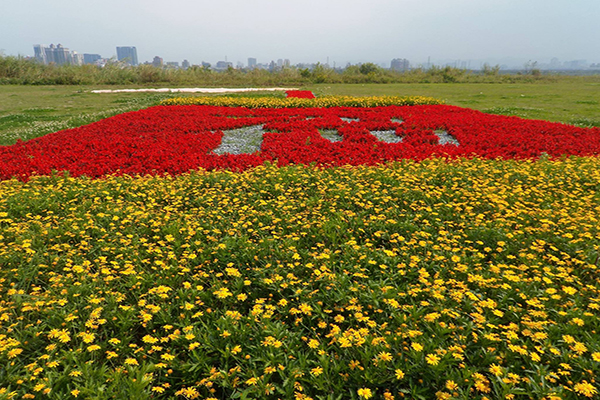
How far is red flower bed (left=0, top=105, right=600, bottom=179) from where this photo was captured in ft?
26.4

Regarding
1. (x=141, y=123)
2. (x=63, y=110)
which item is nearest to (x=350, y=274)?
(x=141, y=123)

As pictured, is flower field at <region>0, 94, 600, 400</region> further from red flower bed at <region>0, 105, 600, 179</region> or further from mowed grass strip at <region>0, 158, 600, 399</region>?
red flower bed at <region>0, 105, 600, 179</region>

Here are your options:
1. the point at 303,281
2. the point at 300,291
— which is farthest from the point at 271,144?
the point at 300,291

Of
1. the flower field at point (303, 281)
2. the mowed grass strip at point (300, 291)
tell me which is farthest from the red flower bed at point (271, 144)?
the mowed grass strip at point (300, 291)

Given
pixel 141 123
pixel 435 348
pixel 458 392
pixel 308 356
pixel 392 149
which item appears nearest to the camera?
pixel 458 392

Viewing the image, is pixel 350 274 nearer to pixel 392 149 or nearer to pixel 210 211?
pixel 210 211

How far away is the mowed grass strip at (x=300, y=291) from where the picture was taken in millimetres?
2492

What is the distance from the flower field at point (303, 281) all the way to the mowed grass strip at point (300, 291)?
25 mm

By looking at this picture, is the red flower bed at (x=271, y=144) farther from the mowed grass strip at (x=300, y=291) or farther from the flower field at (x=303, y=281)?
the mowed grass strip at (x=300, y=291)

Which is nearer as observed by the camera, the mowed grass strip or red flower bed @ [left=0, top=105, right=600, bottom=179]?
the mowed grass strip

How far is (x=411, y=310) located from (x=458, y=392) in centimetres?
79

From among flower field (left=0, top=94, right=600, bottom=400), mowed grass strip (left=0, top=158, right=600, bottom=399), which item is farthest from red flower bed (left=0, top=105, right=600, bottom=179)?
mowed grass strip (left=0, top=158, right=600, bottom=399)

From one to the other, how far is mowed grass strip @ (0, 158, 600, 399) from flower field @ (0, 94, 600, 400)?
0.03 meters

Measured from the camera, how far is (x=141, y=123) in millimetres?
12562
